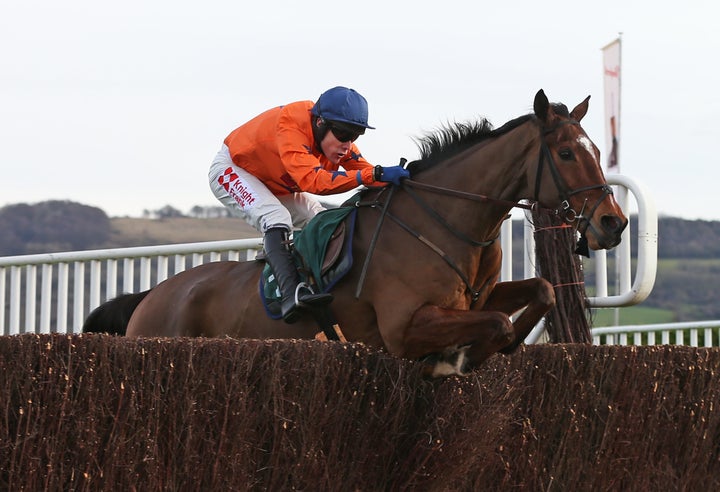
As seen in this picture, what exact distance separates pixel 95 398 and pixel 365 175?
179 cm

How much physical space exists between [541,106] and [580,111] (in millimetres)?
264

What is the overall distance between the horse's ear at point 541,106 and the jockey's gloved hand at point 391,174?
0.66 m

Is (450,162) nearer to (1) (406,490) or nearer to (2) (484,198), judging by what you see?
(2) (484,198)

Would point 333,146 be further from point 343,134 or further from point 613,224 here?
point 613,224

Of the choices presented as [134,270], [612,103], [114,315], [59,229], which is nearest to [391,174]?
[114,315]

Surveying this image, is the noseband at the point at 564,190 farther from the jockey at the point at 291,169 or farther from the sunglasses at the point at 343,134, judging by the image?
the sunglasses at the point at 343,134

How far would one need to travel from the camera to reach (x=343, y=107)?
5160mm

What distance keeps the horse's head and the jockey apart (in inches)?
26.7

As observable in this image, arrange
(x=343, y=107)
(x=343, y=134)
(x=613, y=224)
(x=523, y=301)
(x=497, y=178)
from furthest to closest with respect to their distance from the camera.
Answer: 1. (x=343, y=134)
2. (x=343, y=107)
3. (x=523, y=301)
4. (x=497, y=178)
5. (x=613, y=224)

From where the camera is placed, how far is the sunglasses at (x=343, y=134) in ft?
17.3

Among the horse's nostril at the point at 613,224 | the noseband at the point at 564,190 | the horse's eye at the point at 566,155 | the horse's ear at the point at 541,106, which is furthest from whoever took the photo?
the horse's ear at the point at 541,106

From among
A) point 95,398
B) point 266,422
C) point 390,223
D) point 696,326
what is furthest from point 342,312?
point 696,326

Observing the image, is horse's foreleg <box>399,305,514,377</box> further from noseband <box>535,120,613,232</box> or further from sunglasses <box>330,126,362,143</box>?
sunglasses <box>330,126,362,143</box>

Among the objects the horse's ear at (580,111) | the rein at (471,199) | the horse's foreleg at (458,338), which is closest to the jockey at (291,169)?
the rein at (471,199)
